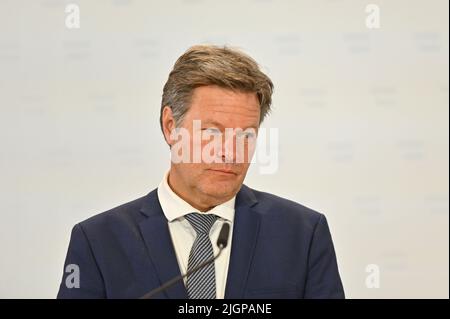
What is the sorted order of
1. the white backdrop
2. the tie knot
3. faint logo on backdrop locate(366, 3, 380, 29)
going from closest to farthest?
the tie knot
the white backdrop
faint logo on backdrop locate(366, 3, 380, 29)

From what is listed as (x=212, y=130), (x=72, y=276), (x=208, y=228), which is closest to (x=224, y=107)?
(x=212, y=130)

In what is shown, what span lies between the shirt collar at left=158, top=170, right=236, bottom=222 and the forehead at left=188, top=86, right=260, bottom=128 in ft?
0.72

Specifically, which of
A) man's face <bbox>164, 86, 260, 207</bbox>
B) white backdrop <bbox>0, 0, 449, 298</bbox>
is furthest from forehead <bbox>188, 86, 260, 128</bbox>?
white backdrop <bbox>0, 0, 449, 298</bbox>

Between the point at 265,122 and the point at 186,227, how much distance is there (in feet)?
2.17

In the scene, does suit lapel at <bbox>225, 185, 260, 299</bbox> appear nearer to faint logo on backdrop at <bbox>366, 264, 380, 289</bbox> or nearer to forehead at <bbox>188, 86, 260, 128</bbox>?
forehead at <bbox>188, 86, 260, 128</bbox>

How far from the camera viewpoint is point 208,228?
1.84m

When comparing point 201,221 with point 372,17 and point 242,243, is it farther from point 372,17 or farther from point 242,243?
point 372,17

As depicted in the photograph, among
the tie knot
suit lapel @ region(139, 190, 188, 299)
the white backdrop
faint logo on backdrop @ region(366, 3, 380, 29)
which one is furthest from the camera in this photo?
faint logo on backdrop @ region(366, 3, 380, 29)

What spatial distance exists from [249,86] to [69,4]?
2.83 feet

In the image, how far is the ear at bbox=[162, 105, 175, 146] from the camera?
190 centimetres

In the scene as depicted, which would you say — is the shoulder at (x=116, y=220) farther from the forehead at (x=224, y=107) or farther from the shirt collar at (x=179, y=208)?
the forehead at (x=224, y=107)

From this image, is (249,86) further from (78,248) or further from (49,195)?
(49,195)

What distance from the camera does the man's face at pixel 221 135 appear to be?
69.8 inches
